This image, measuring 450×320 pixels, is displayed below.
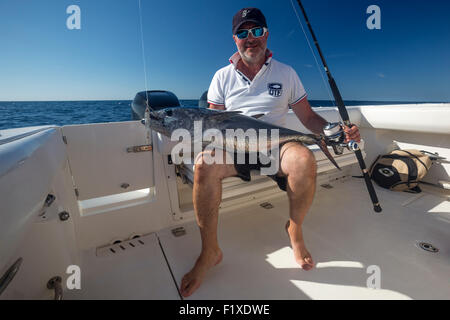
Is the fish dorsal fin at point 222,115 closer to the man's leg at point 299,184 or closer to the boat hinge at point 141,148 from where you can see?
the man's leg at point 299,184

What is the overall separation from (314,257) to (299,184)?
0.61 m

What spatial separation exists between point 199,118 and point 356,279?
4.80ft

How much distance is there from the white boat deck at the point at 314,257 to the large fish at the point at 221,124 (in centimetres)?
74

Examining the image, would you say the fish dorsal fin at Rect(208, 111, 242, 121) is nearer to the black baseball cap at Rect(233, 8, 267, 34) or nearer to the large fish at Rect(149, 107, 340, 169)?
the large fish at Rect(149, 107, 340, 169)

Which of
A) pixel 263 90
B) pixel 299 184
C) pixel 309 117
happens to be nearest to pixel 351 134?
pixel 309 117

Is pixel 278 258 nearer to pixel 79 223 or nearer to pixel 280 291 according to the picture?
pixel 280 291

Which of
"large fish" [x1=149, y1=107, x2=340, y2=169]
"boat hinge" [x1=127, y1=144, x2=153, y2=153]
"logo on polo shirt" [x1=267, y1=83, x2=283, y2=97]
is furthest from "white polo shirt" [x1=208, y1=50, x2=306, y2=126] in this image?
"boat hinge" [x1=127, y1=144, x2=153, y2=153]

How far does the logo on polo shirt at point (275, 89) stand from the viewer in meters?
1.89

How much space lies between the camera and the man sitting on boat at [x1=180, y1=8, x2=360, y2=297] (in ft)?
4.75

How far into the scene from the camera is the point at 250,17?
184 cm

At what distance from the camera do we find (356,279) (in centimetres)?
142

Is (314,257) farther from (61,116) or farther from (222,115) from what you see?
(61,116)

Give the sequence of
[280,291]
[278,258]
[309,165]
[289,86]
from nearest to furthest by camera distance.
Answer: [280,291]
[309,165]
[278,258]
[289,86]
